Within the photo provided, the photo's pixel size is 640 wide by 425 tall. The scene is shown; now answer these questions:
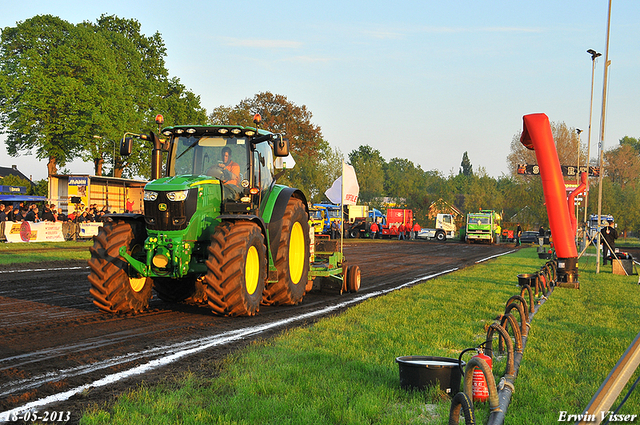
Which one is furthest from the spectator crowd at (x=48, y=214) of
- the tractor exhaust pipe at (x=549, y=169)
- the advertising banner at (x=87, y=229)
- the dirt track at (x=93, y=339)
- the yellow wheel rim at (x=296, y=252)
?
the tractor exhaust pipe at (x=549, y=169)

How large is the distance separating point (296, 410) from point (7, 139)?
45.8 meters

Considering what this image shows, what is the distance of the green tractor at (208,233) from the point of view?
28.6ft

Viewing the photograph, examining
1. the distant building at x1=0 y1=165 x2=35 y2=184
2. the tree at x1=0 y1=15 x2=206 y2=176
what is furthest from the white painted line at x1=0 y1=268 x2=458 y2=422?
the distant building at x1=0 y1=165 x2=35 y2=184

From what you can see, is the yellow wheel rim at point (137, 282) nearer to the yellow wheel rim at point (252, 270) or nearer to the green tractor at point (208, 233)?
the green tractor at point (208, 233)

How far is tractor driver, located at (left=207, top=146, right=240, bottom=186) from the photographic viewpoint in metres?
9.95

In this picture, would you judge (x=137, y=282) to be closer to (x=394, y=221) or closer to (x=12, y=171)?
(x=394, y=221)

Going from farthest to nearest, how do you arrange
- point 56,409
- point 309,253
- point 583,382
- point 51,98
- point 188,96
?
point 188,96 < point 51,98 < point 309,253 < point 583,382 < point 56,409

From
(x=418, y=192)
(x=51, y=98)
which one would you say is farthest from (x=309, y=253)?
(x=418, y=192)

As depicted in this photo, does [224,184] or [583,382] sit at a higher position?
[224,184]

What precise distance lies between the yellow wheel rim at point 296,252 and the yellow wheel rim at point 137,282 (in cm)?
273

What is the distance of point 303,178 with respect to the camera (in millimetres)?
59125

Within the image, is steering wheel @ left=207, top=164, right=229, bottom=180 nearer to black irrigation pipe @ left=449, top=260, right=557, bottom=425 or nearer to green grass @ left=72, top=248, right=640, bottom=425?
green grass @ left=72, top=248, right=640, bottom=425

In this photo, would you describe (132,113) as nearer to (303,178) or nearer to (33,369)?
(303,178)

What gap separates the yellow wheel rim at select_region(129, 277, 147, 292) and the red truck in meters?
45.7
